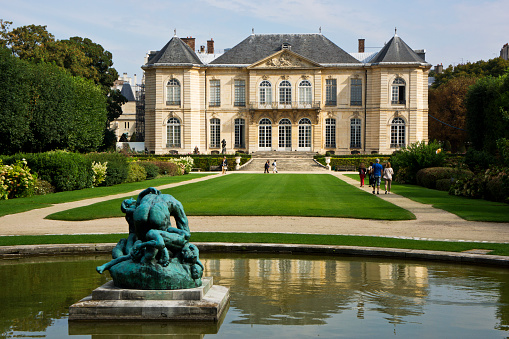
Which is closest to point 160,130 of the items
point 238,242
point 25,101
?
point 25,101

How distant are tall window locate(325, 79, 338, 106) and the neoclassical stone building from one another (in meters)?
0.09

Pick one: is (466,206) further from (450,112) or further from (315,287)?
(450,112)

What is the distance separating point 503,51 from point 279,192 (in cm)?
6283

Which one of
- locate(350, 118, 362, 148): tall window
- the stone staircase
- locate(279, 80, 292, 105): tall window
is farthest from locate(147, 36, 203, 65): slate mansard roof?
locate(350, 118, 362, 148): tall window

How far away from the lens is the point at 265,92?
5453 centimetres

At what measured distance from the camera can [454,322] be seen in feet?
18.8

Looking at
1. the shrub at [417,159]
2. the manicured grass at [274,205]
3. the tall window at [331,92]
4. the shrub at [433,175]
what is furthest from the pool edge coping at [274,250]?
Result: the tall window at [331,92]

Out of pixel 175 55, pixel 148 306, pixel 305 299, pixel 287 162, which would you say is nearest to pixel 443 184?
pixel 305 299

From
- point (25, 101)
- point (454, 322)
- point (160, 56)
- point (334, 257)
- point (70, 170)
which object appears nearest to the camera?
point (454, 322)

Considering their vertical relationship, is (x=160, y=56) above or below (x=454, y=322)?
above

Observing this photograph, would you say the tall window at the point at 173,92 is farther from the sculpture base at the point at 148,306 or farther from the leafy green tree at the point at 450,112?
the sculpture base at the point at 148,306

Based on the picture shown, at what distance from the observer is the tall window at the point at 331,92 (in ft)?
180

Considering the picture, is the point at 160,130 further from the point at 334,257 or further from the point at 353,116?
the point at 334,257

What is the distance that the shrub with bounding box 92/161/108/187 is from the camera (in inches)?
1024
